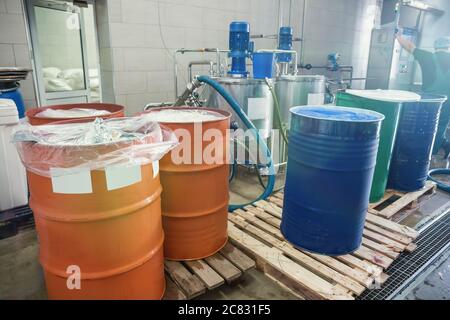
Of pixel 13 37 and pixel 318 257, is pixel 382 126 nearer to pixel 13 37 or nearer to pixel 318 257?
pixel 318 257

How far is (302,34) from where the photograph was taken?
5168 millimetres

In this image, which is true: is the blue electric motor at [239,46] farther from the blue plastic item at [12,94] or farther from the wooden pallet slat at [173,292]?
the wooden pallet slat at [173,292]

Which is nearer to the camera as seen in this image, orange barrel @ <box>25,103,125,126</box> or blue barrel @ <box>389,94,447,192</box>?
orange barrel @ <box>25,103,125,126</box>

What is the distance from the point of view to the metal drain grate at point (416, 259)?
166cm

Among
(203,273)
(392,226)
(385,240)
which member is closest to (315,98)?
(392,226)

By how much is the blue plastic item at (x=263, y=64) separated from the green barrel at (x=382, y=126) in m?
0.77

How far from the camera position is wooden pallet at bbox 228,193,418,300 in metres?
1.59

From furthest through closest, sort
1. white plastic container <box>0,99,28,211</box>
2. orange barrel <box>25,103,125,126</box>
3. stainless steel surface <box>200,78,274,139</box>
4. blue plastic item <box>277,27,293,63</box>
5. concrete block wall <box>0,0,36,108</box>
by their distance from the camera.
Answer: blue plastic item <box>277,27,293,63</box>, stainless steel surface <box>200,78,274,139</box>, concrete block wall <box>0,0,36,108</box>, white plastic container <box>0,99,28,211</box>, orange barrel <box>25,103,125,126</box>

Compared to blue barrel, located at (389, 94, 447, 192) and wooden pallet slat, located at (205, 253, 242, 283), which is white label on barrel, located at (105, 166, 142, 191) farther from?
blue barrel, located at (389, 94, 447, 192)

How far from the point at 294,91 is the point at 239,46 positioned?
0.84 meters

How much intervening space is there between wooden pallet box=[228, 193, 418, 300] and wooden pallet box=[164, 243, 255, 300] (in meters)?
0.11

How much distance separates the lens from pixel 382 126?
7.65 feet

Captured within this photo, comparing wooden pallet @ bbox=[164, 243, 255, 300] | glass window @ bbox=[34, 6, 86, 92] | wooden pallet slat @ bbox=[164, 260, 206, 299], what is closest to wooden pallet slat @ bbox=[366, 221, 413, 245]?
wooden pallet @ bbox=[164, 243, 255, 300]

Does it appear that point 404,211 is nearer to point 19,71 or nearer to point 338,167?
point 338,167
